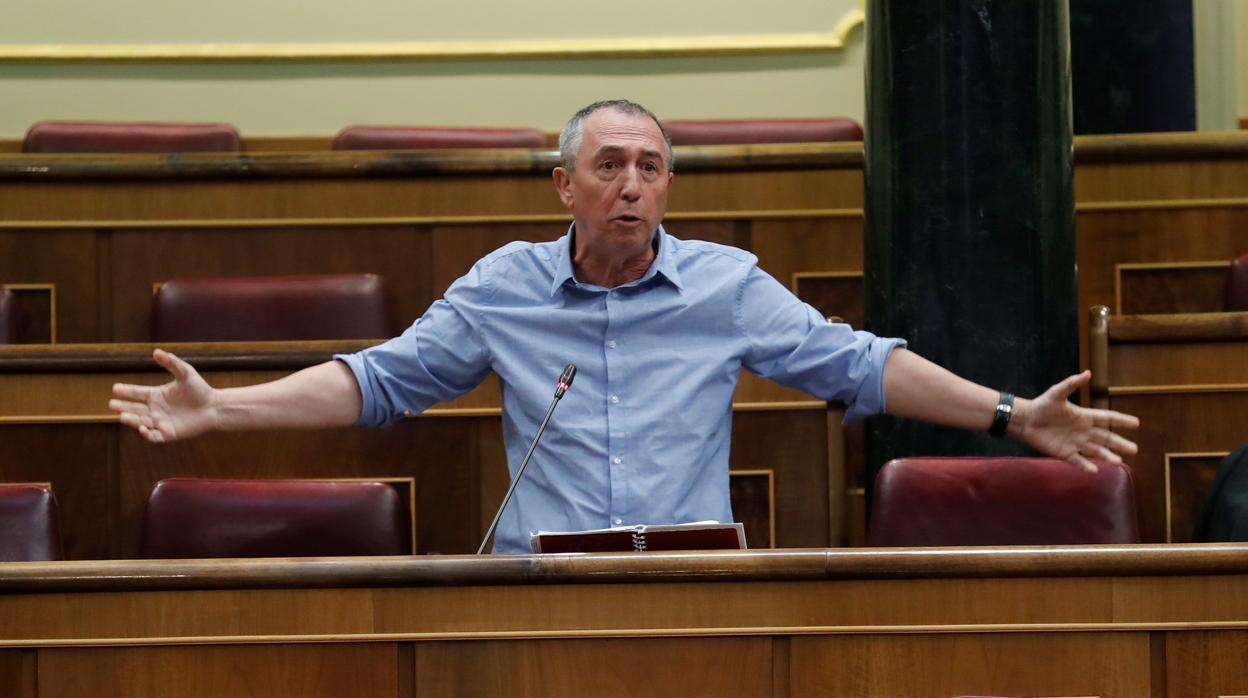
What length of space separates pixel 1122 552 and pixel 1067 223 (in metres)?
0.65

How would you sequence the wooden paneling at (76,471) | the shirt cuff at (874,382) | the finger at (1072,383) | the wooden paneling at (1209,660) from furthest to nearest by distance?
the wooden paneling at (76,471), the shirt cuff at (874,382), the finger at (1072,383), the wooden paneling at (1209,660)

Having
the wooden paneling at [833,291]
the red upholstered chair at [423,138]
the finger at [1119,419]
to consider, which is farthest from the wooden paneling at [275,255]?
the finger at [1119,419]

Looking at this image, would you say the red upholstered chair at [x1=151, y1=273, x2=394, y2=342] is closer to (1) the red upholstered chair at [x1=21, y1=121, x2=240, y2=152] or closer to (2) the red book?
(1) the red upholstered chair at [x1=21, y1=121, x2=240, y2=152]

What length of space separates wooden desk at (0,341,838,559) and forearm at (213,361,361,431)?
0.83 ft

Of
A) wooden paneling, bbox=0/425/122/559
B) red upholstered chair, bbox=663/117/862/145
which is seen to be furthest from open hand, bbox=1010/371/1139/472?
red upholstered chair, bbox=663/117/862/145

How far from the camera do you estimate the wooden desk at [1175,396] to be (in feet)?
4.38

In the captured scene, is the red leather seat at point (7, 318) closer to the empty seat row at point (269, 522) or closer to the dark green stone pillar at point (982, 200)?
the empty seat row at point (269, 522)

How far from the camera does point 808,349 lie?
1.09 metres

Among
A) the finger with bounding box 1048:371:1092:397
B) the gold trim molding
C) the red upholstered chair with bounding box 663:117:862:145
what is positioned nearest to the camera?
the finger with bounding box 1048:371:1092:397

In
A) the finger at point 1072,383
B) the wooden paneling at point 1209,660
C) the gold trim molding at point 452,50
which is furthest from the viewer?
the gold trim molding at point 452,50

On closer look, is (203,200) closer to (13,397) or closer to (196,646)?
(13,397)

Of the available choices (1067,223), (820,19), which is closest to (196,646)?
(1067,223)

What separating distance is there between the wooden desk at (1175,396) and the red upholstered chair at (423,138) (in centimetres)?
90

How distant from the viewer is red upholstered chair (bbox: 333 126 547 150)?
1.98 metres
